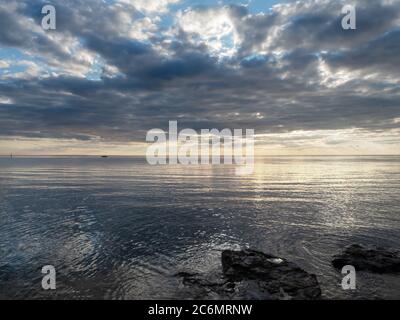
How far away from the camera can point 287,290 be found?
15.6m

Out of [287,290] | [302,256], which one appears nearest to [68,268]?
[287,290]

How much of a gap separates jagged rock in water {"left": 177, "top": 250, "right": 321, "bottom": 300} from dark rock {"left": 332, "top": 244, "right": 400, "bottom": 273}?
4806 millimetres

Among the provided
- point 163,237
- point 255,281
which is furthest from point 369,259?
point 163,237

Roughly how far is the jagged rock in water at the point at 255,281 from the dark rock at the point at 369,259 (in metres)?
4.81

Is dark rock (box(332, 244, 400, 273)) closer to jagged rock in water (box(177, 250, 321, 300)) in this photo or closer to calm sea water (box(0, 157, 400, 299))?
calm sea water (box(0, 157, 400, 299))

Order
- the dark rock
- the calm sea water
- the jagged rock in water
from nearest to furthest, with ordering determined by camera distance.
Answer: the jagged rock in water < the calm sea water < the dark rock

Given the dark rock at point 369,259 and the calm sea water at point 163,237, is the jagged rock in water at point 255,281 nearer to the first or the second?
the calm sea water at point 163,237

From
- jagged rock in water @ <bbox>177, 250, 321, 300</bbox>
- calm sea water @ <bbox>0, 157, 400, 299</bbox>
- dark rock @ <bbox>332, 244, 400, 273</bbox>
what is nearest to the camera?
jagged rock in water @ <bbox>177, 250, 321, 300</bbox>

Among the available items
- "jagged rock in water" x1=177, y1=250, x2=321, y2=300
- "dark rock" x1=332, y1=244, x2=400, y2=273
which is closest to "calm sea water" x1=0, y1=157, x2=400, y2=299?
"dark rock" x1=332, y1=244, x2=400, y2=273

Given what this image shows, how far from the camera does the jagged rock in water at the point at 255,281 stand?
15.4 m

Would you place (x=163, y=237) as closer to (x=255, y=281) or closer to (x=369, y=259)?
(x=255, y=281)

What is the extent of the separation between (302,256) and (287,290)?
6.98 meters

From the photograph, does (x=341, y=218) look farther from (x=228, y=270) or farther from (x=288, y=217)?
(x=228, y=270)

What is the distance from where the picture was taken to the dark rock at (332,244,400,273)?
1889 cm
